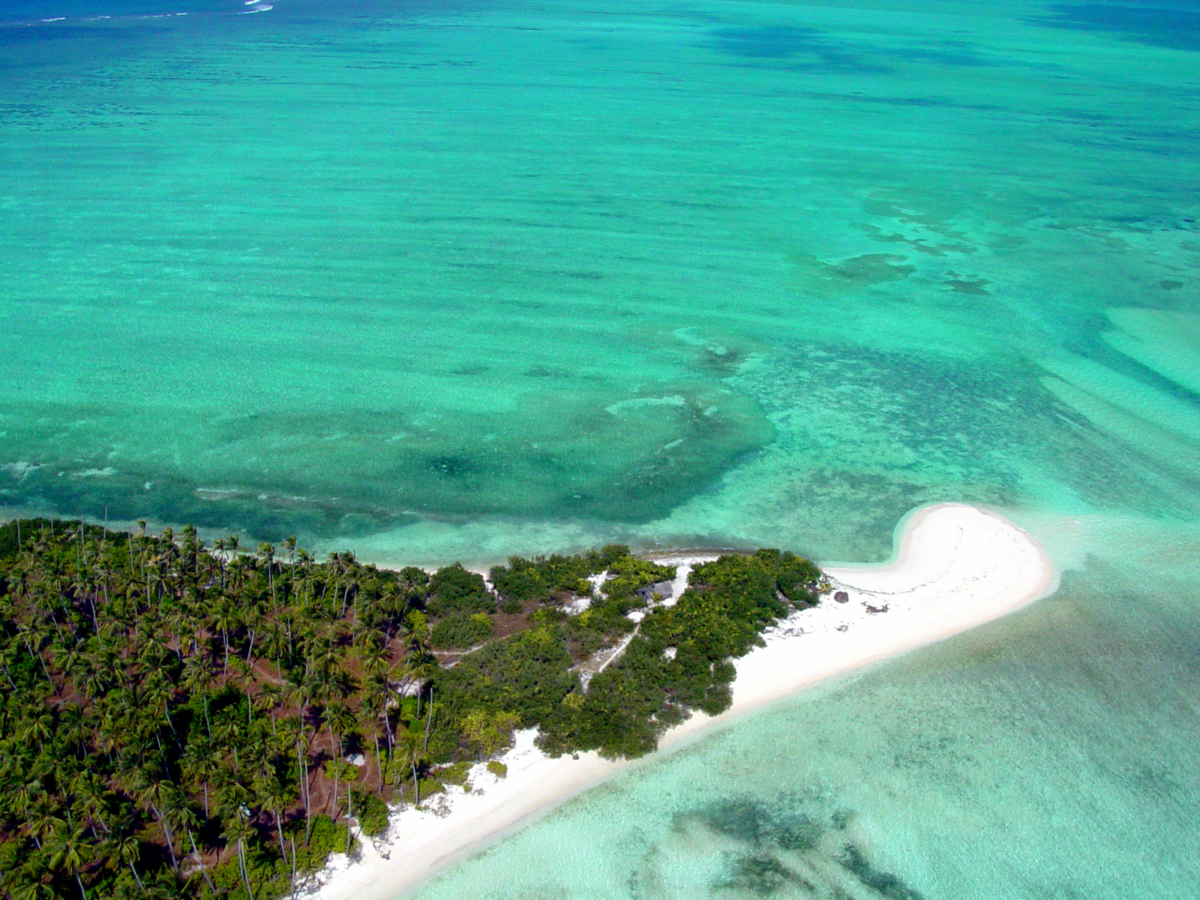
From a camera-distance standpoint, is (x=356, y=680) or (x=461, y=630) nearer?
(x=356, y=680)

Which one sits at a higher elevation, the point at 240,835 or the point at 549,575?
the point at 240,835

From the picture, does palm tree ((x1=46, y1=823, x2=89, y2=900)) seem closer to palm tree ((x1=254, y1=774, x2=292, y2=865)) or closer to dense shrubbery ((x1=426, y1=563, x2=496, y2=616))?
palm tree ((x1=254, y1=774, x2=292, y2=865))

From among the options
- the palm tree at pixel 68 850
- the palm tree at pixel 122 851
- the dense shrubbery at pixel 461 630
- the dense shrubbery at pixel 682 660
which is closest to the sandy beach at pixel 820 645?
the dense shrubbery at pixel 682 660

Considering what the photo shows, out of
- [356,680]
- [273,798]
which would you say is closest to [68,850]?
[273,798]

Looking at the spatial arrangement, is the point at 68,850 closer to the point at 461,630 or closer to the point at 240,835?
the point at 240,835

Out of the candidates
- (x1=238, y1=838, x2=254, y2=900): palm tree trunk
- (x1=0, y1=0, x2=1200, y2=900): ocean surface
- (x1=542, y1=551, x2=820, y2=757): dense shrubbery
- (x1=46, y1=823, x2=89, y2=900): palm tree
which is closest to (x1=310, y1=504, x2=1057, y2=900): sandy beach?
(x1=542, y1=551, x2=820, y2=757): dense shrubbery
